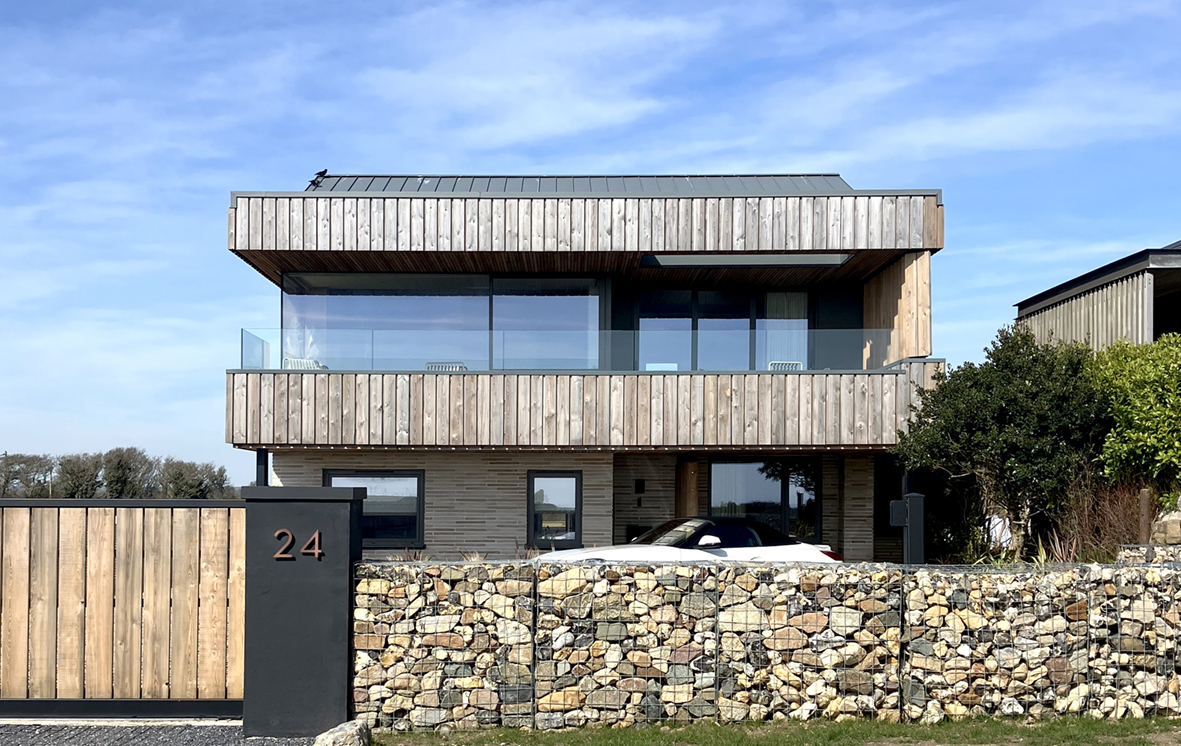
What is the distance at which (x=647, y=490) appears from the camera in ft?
68.1

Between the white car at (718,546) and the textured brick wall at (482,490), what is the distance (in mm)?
3472

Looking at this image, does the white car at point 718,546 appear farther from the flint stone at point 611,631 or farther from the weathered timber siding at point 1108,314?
the weathered timber siding at point 1108,314

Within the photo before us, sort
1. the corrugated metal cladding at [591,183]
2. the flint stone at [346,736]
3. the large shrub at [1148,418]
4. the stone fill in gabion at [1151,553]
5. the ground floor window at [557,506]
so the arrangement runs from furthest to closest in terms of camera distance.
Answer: the corrugated metal cladding at [591,183], the ground floor window at [557,506], the large shrub at [1148,418], the stone fill in gabion at [1151,553], the flint stone at [346,736]

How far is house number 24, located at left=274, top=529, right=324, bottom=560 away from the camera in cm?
839

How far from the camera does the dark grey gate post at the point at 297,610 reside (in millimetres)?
8352

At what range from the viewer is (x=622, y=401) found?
1727cm

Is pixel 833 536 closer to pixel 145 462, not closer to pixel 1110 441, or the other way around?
pixel 1110 441

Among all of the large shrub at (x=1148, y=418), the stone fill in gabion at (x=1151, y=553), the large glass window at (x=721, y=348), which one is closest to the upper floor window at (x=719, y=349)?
the large glass window at (x=721, y=348)

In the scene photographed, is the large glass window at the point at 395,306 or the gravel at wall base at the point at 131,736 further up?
the large glass window at the point at 395,306

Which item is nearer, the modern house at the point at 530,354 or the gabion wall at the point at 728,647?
the gabion wall at the point at 728,647

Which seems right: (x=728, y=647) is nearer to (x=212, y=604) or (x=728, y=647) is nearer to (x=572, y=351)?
(x=212, y=604)

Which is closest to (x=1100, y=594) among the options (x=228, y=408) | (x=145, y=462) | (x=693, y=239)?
(x=693, y=239)

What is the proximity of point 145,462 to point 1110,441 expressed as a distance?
97.9ft

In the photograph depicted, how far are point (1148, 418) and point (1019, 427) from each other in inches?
67.8
